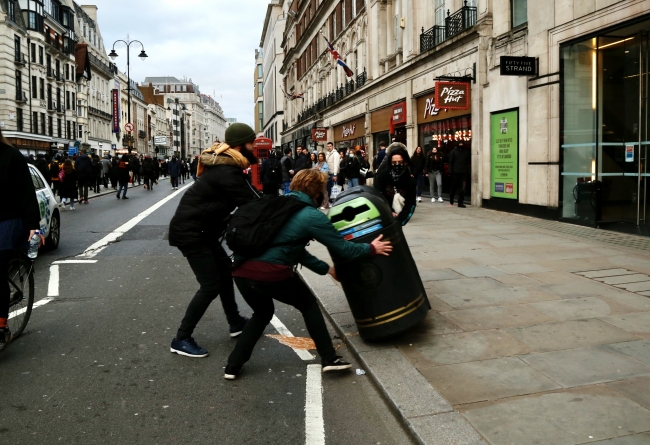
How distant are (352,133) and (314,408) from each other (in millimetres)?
29839

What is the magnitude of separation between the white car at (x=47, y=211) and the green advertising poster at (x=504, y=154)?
1009 centimetres

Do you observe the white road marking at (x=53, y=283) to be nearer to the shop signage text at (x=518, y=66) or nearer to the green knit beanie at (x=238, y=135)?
the green knit beanie at (x=238, y=135)

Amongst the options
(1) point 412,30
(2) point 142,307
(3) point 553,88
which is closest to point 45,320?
(2) point 142,307

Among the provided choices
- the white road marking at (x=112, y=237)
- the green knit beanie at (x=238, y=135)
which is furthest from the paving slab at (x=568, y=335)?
the white road marking at (x=112, y=237)

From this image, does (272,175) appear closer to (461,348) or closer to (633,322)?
(633,322)

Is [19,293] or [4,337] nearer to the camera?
[4,337]

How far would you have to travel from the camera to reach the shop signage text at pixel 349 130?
108 feet

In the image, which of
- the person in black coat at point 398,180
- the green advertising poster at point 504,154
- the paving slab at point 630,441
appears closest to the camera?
the paving slab at point 630,441

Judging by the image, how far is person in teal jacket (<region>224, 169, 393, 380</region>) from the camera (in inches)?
161

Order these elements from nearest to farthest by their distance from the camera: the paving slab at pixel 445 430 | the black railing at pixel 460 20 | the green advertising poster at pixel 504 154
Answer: the paving slab at pixel 445 430, the green advertising poster at pixel 504 154, the black railing at pixel 460 20

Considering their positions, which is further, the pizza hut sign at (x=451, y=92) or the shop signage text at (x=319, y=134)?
the shop signage text at (x=319, y=134)

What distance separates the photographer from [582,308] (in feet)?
19.0

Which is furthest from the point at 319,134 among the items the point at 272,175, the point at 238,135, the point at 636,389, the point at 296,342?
the point at 636,389

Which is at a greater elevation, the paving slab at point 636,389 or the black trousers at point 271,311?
the black trousers at point 271,311
